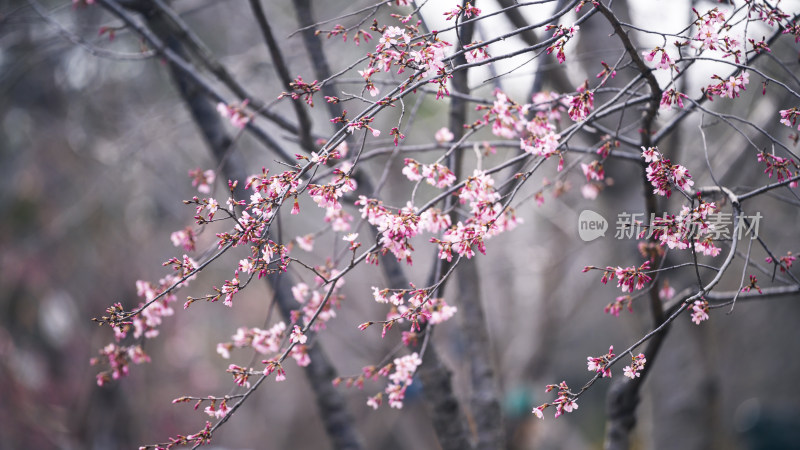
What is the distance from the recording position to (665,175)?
65.5 inches

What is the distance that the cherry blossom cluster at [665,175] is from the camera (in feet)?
5.46

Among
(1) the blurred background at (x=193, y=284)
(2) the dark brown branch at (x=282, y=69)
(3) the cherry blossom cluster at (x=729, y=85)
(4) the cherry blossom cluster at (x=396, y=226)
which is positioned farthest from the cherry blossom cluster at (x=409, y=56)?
(1) the blurred background at (x=193, y=284)

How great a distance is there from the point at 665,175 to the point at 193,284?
7.26 meters

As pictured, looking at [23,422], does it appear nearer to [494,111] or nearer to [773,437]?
[494,111]

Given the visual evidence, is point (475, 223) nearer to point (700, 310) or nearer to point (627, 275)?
point (627, 275)

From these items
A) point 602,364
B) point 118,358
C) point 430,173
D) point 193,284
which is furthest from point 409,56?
point 193,284

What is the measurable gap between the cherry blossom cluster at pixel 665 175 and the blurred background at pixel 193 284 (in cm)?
229

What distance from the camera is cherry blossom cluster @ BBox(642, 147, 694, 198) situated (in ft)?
5.46

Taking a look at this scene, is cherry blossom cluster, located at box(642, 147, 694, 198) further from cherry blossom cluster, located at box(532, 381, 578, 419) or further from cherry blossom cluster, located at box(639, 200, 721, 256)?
cherry blossom cluster, located at box(532, 381, 578, 419)

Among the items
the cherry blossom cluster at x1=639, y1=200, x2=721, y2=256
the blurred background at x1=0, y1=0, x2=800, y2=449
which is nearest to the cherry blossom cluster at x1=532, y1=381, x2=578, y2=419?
the cherry blossom cluster at x1=639, y1=200, x2=721, y2=256

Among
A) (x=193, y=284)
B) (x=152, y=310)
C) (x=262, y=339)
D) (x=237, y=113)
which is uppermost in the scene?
(x=193, y=284)

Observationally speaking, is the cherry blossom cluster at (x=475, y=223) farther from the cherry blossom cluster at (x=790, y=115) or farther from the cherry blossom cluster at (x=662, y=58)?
the cherry blossom cluster at (x=790, y=115)

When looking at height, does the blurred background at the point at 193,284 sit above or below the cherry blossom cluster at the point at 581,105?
above

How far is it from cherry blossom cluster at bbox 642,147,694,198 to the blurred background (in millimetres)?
2289
